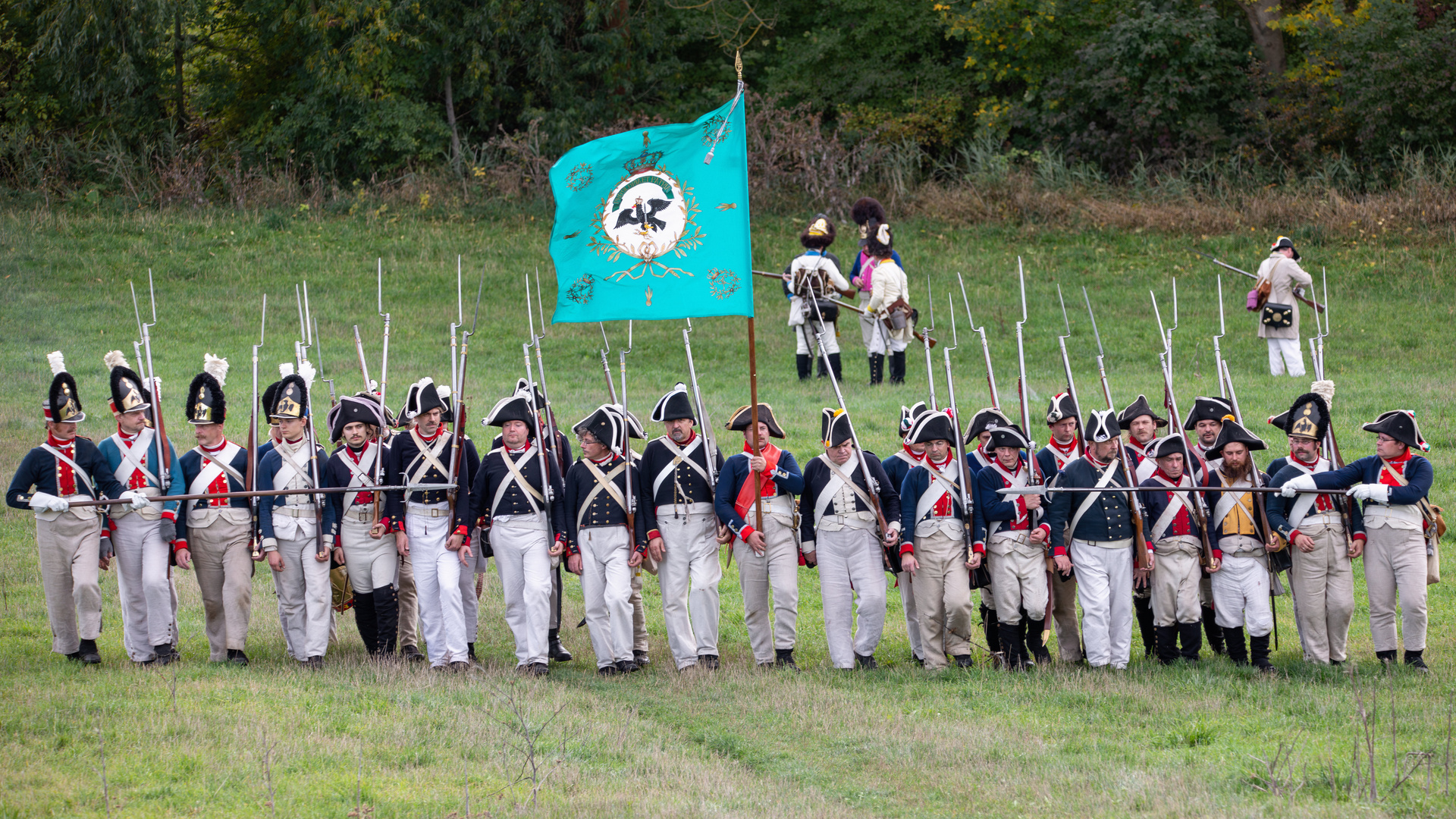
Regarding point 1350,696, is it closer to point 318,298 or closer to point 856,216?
point 856,216

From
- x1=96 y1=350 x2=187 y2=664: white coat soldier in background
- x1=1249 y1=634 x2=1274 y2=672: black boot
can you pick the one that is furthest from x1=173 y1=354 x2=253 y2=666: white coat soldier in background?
x1=1249 y1=634 x2=1274 y2=672: black boot

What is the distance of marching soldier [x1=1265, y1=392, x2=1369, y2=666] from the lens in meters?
10.1

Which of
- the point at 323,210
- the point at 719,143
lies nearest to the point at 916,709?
the point at 719,143

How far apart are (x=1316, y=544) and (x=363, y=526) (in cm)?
637

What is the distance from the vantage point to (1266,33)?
32500 millimetres

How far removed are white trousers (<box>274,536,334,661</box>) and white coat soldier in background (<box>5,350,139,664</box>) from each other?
42.2 inches

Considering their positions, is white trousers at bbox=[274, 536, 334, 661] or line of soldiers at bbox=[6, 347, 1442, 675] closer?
line of soldiers at bbox=[6, 347, 1442, 675]

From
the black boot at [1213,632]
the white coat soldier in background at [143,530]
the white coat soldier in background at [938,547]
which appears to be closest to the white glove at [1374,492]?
the black boot at [1213,632]

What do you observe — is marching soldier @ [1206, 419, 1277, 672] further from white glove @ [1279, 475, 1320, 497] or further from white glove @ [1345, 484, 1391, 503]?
white glove @ [1345, 484, 1391, 503]

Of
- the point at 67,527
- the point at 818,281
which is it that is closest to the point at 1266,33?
the point at 818,281

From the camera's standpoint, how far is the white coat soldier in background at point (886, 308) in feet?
59.9

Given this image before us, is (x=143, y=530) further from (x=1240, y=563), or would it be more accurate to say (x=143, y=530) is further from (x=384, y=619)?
(x=1240, y=563)

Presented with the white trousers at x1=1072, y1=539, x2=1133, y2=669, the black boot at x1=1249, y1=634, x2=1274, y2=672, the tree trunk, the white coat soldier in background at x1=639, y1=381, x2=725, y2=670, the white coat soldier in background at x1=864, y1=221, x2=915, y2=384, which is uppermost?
the tree trunk

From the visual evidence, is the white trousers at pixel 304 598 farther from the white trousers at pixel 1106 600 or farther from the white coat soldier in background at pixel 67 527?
the white trousers at pixel 1106 600
